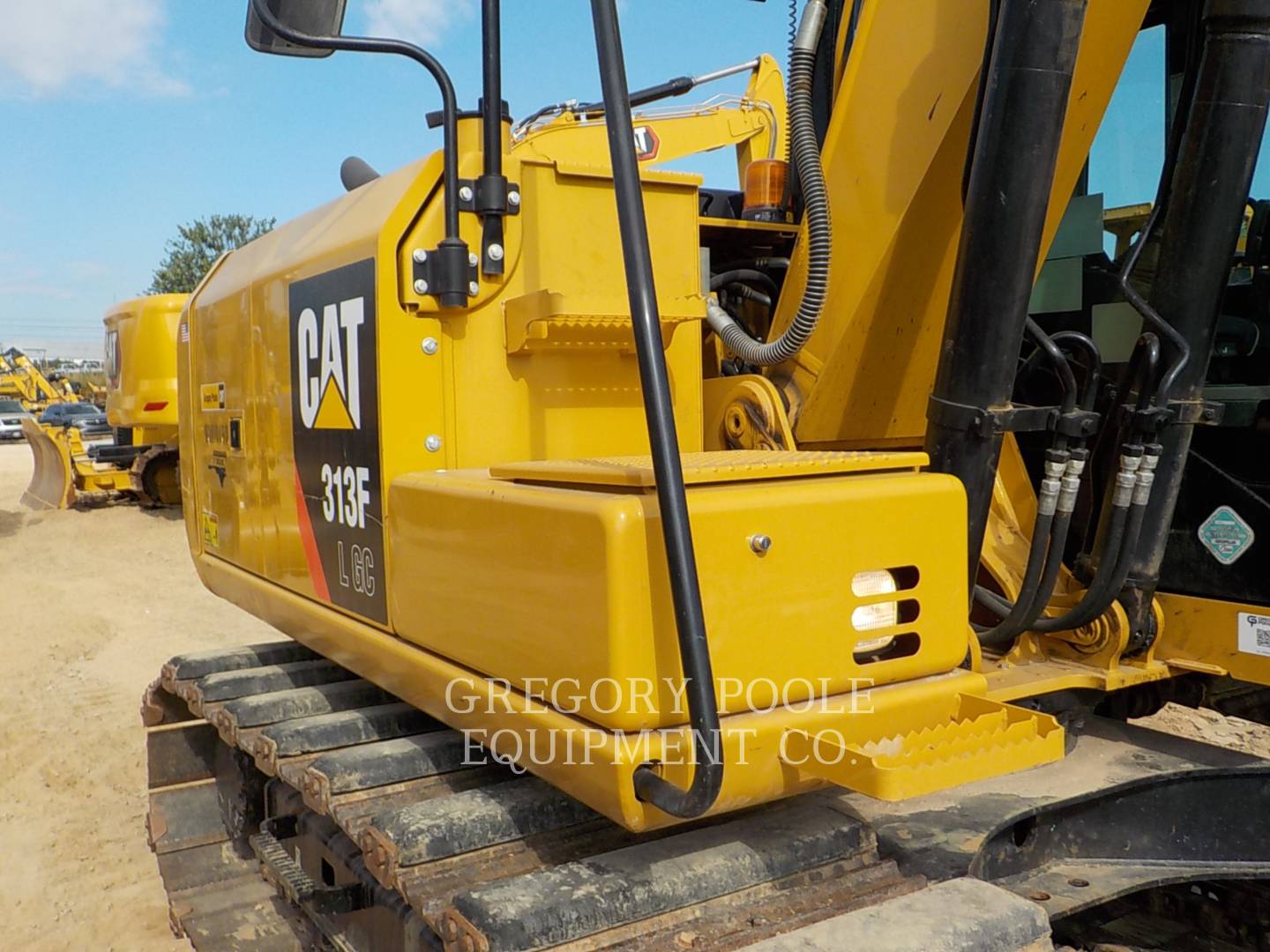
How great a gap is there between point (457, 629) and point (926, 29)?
5.72ft

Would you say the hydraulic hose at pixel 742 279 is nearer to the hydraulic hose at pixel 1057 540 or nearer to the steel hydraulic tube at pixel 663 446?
the hydraulic hose at pixel 1057 540

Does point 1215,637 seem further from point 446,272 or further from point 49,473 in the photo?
point 49,473

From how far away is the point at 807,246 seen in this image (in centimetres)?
286

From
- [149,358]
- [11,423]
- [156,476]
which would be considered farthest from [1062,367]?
[11,423]

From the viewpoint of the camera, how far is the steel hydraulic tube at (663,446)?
1522mm

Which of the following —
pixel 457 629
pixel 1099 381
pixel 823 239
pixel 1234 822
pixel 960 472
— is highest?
pixel 823 239

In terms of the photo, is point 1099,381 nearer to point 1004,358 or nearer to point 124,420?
point 1004,358

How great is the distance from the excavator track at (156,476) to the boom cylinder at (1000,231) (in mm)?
13664

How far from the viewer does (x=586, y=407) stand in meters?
2.54

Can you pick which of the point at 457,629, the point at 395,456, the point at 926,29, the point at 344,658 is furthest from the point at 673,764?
the point at 926,29

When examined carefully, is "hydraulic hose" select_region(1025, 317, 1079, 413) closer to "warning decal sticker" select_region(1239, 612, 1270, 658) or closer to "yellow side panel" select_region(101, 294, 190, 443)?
"warning decal sticker" select_region(1239, 612, 1270, 658)

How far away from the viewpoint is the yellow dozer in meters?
13.2

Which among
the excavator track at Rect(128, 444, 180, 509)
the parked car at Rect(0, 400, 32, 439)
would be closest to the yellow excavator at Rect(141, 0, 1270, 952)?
the excavator track at Rect(128, 444, 180, 509)

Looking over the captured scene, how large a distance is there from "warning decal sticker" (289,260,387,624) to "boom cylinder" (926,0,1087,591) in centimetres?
121
